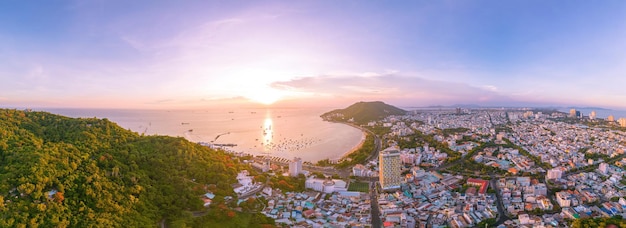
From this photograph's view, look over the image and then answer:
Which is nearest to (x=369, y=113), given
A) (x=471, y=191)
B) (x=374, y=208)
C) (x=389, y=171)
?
(x=389, y=171)

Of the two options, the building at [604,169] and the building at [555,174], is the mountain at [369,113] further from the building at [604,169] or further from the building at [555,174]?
the building at [555,174]

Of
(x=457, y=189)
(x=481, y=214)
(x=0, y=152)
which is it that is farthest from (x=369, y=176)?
(x=0, y=152)

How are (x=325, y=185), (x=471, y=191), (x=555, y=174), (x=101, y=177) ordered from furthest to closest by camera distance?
(x=555, y=174), (x=325, y=185), (x=471, y=191), (x=101, y=177)

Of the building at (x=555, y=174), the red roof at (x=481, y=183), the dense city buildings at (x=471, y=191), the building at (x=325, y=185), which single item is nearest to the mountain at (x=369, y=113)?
the dense city buildings at (x=471, y=191)

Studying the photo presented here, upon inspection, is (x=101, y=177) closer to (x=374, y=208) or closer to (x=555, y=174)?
(x=374, y=208)

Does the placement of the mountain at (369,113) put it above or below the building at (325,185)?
above

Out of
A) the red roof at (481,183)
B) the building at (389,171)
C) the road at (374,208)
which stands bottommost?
the road at (374,208)

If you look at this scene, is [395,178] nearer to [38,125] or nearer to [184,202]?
[184,202]

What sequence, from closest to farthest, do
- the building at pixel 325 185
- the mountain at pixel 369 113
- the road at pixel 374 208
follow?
the road at pixel 374 208
the building at pixel 325 185
the mountain at pixel 369 113
